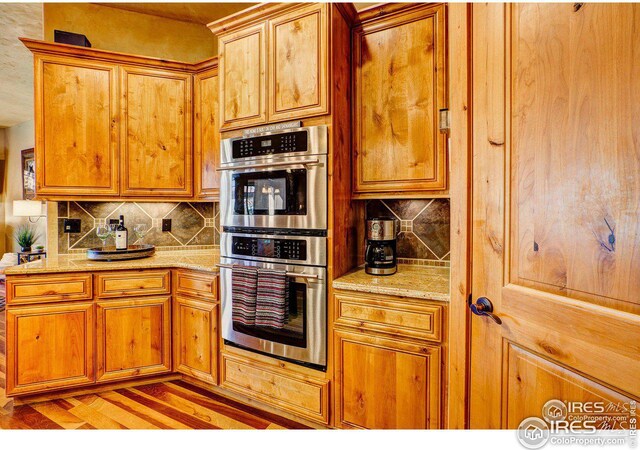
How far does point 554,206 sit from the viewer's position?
945mm

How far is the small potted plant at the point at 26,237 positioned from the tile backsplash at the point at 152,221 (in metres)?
4.33

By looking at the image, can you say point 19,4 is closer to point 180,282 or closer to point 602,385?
point 180,282

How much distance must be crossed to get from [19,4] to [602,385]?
15.5 ft

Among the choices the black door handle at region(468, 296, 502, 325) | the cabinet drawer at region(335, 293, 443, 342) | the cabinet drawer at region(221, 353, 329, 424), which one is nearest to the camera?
the black door handle at region(468, 296, 502, 325)

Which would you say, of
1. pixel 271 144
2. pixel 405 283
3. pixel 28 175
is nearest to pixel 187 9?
pixel 271 144

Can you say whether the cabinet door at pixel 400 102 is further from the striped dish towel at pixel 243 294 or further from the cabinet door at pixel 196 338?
the cabinet door at pixel 196 338

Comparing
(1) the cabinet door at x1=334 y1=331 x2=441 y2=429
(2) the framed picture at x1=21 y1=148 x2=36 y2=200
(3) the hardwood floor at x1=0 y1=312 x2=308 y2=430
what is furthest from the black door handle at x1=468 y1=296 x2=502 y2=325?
(2) the framed picture at x1=21 y1=148 x2=36 y2=200

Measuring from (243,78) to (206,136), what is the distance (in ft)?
2.45

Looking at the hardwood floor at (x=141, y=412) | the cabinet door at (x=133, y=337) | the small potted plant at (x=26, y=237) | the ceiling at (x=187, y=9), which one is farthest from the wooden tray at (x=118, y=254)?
the small potted plant at (x=26, y=237)

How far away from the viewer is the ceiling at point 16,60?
10.4ft

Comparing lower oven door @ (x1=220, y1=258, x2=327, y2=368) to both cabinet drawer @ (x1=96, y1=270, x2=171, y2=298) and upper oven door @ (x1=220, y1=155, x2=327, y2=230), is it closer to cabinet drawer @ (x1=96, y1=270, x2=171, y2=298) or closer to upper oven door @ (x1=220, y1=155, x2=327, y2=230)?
upper oven door @ (x1=220, y1=155, x2=327, y2=230)

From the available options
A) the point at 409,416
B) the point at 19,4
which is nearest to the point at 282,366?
the point at 409,416

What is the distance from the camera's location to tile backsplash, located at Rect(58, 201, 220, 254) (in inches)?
107

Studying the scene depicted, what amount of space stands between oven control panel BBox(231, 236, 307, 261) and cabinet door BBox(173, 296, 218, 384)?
0.45 metres
